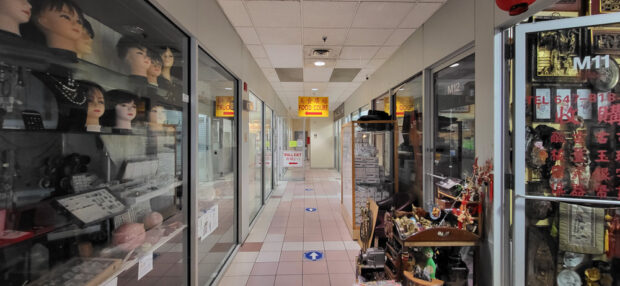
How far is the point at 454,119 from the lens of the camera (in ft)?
9.24

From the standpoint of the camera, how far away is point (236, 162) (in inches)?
142

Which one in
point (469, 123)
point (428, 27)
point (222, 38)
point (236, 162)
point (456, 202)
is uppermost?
point (428, 27)

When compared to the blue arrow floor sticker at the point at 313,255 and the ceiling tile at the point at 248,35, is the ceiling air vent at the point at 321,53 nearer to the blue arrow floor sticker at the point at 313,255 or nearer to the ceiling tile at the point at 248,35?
the ceiling tile at the point at 248,35

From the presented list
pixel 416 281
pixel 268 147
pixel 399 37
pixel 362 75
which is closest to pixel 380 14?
pixel 399 37

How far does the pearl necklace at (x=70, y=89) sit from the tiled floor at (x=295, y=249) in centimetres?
235

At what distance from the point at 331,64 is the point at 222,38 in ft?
8.15

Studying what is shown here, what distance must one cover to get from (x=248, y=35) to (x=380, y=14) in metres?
1.76

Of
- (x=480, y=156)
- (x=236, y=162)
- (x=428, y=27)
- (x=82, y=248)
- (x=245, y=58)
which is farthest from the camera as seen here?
(x=245, y=58)

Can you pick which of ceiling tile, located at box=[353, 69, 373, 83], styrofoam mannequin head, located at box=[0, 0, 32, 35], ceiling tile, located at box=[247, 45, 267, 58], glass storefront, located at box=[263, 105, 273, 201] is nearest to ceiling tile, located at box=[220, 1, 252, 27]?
ceiling tile, located at box=[247, 45, 267, 58]

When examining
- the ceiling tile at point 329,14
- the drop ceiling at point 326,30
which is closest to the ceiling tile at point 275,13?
the drop ceiling at point 326,30

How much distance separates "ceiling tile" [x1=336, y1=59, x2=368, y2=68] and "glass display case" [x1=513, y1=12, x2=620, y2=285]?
3.00m

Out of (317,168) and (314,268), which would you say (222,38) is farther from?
(317,168)

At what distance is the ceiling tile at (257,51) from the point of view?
4.00m

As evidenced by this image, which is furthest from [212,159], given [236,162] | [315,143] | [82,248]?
[315,143]
